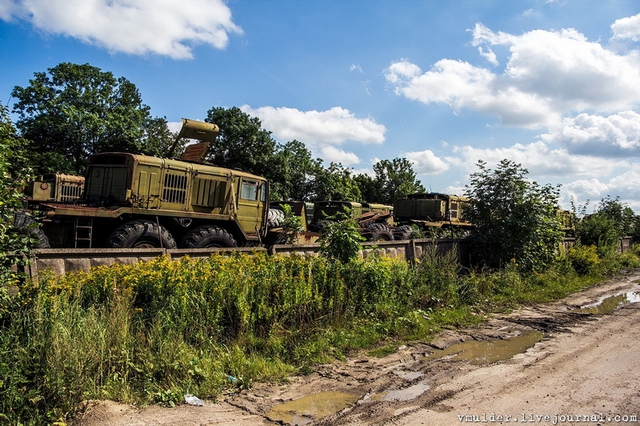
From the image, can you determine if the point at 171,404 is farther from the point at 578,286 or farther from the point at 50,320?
the point at 578,286

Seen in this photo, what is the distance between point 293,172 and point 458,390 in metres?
27.8

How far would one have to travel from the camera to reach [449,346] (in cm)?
701

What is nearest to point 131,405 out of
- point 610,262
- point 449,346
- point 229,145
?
point 449,346

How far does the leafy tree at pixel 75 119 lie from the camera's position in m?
25.5

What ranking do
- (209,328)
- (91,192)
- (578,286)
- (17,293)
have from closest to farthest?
(17,293), (209,328), (91,192), (578,286)

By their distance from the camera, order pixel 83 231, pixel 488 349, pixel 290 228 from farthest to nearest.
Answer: pixel 290 228
pixel 83 231
pixel 488 349

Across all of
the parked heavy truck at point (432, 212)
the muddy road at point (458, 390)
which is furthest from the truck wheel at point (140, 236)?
the parked heavy truck at point (432, 212)

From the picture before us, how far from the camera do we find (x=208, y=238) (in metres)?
10.9

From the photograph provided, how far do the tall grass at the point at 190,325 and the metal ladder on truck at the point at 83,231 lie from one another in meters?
3.65

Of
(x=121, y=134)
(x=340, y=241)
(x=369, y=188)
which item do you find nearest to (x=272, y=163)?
(x=121, y=134)

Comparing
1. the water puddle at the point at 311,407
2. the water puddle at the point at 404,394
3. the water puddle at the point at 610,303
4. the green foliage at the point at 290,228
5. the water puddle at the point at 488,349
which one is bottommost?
the water puddle at the point at 311,407

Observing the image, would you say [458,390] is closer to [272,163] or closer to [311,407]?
[311,407]

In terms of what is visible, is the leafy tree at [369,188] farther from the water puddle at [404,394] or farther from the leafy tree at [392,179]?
the water puddle at [404,394]

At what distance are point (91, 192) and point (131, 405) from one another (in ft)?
26.8
